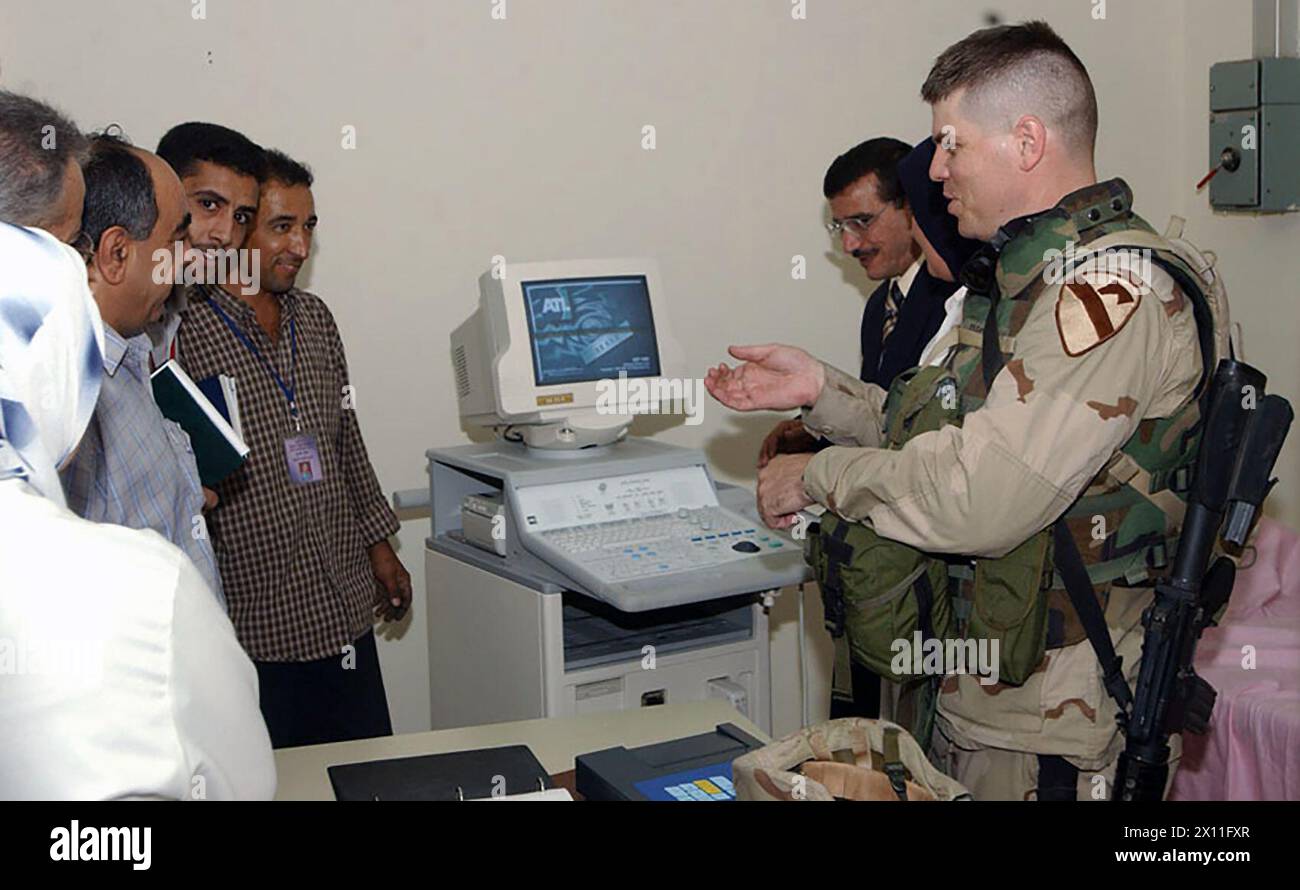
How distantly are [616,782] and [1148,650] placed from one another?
0.78 m

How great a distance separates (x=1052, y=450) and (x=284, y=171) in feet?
6.89

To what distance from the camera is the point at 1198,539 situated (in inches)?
72.9

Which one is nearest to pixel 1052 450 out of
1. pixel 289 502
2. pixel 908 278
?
pixel 908 278

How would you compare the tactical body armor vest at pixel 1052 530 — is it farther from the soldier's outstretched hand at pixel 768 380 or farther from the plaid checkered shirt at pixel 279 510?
the plaid checkered shirt at pixel 279 510

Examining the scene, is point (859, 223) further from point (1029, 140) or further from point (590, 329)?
point (1029, 140)

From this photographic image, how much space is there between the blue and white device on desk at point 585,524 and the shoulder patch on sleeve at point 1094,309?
1.18 meters

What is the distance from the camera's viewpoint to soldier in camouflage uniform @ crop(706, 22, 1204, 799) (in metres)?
1.80

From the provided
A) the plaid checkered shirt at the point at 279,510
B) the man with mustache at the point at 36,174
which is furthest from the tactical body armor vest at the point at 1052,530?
the plaid checkered shirt at the point at 279,510

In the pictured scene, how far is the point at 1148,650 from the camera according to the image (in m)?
1.86

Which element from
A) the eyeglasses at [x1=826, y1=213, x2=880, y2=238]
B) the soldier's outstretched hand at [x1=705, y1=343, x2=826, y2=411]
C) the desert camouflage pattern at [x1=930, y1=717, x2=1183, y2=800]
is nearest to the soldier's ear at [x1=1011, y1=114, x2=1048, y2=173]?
the soldier's outstretched hand at [x1=705, y1=343, x2=826, y2=411]

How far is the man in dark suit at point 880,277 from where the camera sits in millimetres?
3191

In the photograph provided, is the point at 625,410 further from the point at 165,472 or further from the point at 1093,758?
the point at 1093,758

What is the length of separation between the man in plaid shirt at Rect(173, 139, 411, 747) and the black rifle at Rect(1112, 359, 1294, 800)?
1780mm
